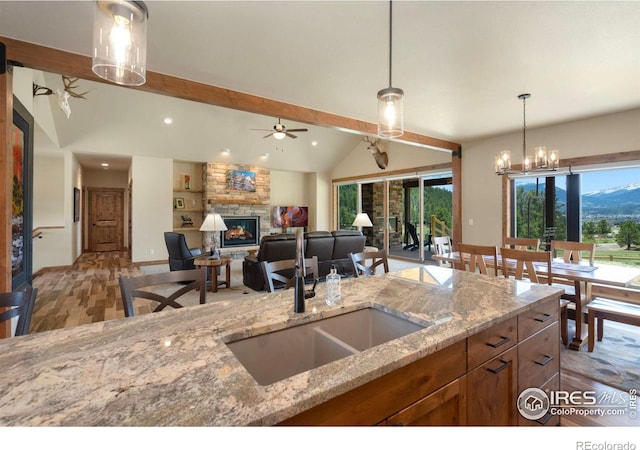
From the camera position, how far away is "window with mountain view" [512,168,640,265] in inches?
172

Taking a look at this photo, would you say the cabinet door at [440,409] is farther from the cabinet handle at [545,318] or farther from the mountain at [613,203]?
the mountain at [613,203]

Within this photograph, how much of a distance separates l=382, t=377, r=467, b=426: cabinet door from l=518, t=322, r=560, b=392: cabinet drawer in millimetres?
491

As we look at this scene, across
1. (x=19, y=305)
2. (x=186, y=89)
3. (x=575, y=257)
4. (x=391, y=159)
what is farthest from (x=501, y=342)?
(x=391, y=159)

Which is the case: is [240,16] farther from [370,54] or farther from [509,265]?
[509,265]

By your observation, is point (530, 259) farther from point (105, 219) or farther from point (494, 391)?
point (105, 219)

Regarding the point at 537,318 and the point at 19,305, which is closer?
the point at 19,305

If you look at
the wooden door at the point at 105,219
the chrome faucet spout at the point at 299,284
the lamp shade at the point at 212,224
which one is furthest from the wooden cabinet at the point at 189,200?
the chrome faucet spout at the point at 299,284

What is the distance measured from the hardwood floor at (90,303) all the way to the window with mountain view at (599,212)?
337 centimetres

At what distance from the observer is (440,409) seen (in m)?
1.06

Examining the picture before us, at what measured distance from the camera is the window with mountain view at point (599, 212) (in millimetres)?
4379

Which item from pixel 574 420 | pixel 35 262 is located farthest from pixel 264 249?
pixel 35 262

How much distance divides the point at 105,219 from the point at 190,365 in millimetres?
10722

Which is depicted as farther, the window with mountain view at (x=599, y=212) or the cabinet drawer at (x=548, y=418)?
the window with mountain view at (x=599, y=212)

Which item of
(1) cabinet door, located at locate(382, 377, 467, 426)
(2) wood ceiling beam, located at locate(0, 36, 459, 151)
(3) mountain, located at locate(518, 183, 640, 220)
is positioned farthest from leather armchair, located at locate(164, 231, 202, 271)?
(3) mountain, located at locate(518, 183, 640, 220)
